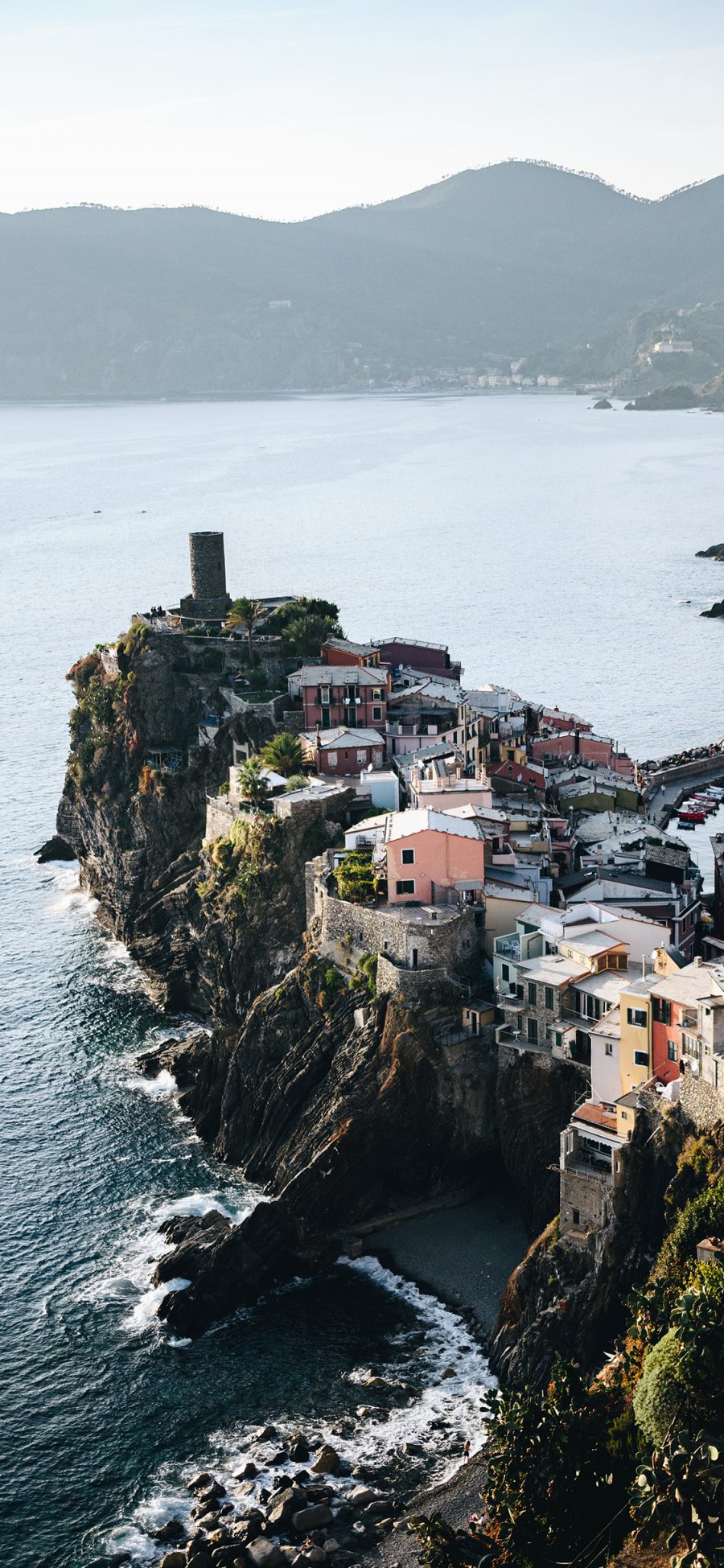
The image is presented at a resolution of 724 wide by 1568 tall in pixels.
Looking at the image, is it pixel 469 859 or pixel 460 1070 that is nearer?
pixel 460 1070

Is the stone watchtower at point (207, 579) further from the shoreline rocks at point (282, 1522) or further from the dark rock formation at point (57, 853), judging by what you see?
the shoreline rocks at point (282, 1522)

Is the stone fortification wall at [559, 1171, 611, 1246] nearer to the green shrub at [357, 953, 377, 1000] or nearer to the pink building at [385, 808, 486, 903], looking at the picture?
the green shrub at [357, 953, 377, 1000]

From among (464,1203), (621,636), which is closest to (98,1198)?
(464,1203)

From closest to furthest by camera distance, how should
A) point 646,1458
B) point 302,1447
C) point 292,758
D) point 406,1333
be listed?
point 646,1458, point 302,1447, point 406,1333, point 292,758

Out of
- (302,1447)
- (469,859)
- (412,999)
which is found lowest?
(302,1447)

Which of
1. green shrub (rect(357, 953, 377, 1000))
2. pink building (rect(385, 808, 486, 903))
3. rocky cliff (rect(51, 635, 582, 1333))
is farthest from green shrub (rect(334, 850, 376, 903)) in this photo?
rocky cliff (rect(51, 635, 582, 1333))

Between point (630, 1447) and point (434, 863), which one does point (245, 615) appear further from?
point (630, 1447)

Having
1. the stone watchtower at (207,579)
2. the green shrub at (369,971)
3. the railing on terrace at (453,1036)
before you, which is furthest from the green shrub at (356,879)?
the stone watchtower at (207,579)

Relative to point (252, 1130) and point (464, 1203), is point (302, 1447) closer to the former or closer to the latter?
point (464, 1203)

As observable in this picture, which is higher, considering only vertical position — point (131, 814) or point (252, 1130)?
point (131, 814)
